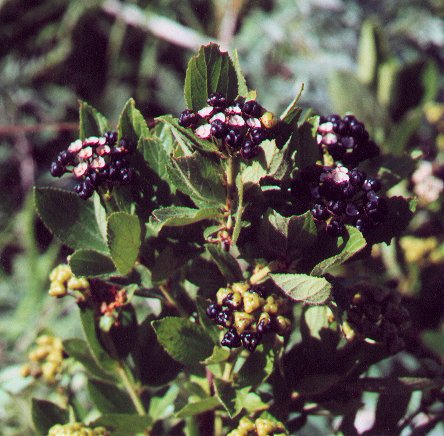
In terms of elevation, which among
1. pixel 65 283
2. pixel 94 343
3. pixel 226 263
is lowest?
pixel 94 343

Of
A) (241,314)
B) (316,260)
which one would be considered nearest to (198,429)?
(241,314)

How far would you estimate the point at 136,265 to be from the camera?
4.30 ft

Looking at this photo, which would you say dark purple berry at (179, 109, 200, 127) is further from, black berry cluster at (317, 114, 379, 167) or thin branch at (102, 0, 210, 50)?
thin branch at (102, 0, 210, 50)

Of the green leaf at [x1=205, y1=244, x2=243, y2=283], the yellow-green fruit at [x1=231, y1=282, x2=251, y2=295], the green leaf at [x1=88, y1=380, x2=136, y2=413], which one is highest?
the green leaf at [x1=205, y1=244, x2=243, y2=283]

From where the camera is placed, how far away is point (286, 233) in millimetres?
1088

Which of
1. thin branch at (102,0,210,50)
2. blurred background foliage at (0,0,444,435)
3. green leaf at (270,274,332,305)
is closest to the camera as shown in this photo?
green leaf at (270,274,332,305)

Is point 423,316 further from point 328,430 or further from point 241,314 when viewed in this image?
point 241,314

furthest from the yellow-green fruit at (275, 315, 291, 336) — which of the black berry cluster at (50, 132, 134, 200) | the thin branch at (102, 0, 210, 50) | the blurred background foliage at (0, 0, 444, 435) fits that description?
the thin branch at (102, 0, 210, 50)

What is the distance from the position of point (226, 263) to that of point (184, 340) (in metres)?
0.20

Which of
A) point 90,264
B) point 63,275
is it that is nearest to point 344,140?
point 90,264

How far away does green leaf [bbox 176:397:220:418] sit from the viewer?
1217mm

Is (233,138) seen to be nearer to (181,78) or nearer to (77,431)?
(77,431)

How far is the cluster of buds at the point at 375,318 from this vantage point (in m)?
1.23

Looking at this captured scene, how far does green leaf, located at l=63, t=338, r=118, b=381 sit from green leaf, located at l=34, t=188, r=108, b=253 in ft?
1.02
